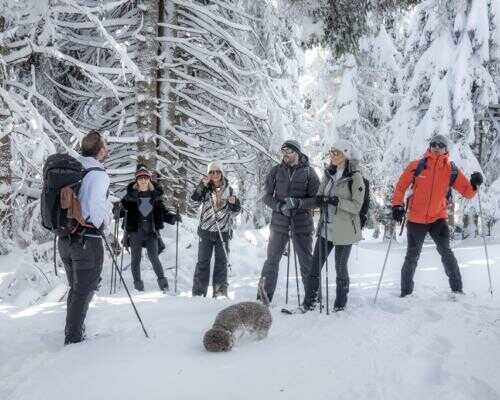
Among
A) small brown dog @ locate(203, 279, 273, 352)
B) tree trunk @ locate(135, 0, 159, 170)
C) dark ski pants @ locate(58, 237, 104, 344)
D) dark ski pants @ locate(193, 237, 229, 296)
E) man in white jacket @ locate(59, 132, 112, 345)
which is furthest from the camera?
tree trunk @ locate(135, 0, 159, 170)

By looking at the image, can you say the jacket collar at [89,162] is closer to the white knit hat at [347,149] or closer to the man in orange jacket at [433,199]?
the white knit hat at [347,149]

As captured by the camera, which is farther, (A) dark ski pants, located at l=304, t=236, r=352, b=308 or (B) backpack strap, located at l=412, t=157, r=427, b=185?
(B) backpack strap, located at l=412, t=157, r=427, b=185

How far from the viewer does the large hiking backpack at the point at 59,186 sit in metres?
4.20

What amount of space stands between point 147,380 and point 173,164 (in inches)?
291

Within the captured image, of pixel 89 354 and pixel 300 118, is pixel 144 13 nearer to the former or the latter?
pixel 300 118

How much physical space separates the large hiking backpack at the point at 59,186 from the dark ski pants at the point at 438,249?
14.2ft

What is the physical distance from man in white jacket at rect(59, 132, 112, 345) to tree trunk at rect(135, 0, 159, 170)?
4.90 m

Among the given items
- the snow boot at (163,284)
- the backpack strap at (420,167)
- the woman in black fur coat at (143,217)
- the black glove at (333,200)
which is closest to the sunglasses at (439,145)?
the backpack strap at (420,167)

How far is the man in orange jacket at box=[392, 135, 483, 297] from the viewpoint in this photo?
6.35 m

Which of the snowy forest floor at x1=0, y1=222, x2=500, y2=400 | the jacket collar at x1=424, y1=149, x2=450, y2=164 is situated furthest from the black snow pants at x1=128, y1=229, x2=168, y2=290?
the jacket collar at x1=424, y1=149, x2=450, y2=164

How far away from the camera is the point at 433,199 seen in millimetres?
6320

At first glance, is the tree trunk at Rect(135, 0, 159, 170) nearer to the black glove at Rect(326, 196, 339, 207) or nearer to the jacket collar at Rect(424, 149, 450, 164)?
the black glove at Rect(326, 196, 339, 207)

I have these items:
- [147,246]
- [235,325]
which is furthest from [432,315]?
[147,246]

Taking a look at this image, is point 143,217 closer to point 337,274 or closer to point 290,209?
point 290,209
